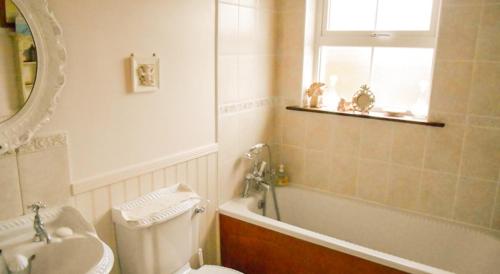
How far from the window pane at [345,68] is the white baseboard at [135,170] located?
3.40 ft

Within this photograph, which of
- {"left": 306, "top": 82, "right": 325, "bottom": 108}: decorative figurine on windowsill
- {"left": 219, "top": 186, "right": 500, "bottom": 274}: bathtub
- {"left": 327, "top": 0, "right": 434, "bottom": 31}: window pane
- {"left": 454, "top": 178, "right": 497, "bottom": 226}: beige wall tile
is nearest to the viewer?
{"left": 219, "top": 186, "right": 500, "bottom": 274}: bathtub

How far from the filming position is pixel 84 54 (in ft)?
4.95

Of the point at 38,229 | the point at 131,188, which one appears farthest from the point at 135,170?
the point at 38,229

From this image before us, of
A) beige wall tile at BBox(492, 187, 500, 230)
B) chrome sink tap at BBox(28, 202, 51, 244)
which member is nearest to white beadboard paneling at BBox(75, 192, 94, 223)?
chrome sink tap at BBox(28, 202, 51, 244)

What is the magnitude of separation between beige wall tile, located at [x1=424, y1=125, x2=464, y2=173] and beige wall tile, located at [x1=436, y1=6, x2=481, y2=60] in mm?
406

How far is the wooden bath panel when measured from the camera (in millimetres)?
1979

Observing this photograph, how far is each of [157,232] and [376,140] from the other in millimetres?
1460

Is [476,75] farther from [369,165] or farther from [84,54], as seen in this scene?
[84,54]

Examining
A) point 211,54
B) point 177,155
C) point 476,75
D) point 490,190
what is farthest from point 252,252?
point 476,75

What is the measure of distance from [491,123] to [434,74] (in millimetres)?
394

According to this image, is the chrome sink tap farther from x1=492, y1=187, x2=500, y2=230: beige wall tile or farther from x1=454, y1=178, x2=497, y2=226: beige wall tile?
x1=492, y1=187, x2=500, y2=230: beige wall tile

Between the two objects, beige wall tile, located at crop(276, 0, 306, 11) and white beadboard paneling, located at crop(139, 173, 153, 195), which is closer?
white beadboard paneling, located at crop(139, 173, 153, 195)

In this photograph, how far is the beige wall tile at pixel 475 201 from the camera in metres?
2.13

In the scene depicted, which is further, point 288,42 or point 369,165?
point 288,42
